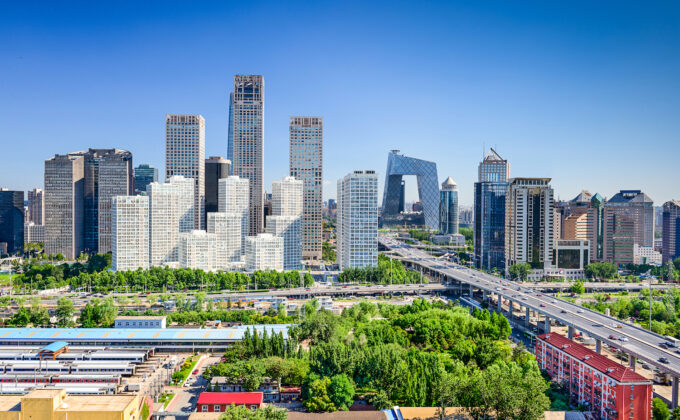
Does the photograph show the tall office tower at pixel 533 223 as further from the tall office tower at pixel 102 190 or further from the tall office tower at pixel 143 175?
the tall office tower at pixel 143 175

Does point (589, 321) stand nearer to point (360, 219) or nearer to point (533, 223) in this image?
point (360, 219)

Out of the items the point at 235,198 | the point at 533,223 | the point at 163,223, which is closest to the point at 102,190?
the point at 163,223

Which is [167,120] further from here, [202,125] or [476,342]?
[476,342]

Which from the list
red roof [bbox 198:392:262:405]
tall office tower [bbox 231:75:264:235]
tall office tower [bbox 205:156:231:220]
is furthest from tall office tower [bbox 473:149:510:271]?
red roof [bbox 198:392:262:405]

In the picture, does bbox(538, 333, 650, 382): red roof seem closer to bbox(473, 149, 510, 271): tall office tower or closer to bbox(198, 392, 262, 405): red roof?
bbox(198, 392, 262, 405): red roof

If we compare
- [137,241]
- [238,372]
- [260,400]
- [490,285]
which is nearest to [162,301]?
[137,241]

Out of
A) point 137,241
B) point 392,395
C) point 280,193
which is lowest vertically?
point 392,395
